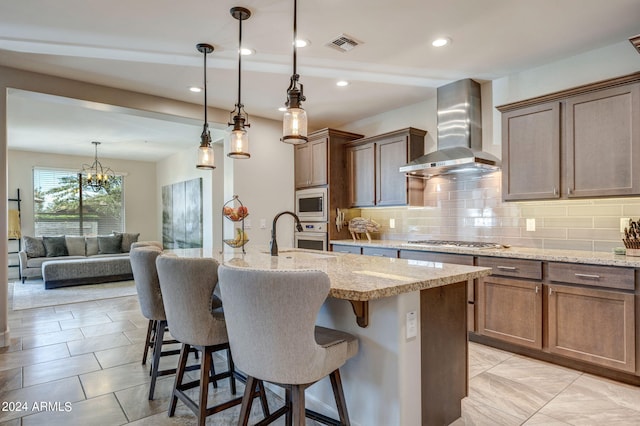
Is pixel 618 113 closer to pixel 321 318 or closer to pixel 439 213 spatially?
pixel 439 213

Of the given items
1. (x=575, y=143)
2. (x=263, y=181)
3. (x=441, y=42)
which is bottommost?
(x=263, y=181)

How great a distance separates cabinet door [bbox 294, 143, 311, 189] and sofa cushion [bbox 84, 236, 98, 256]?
15.8 feet

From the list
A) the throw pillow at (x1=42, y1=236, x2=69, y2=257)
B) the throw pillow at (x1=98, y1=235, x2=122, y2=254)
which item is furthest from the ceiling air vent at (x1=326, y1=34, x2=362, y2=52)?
the throw pillow at (x1=42, y1=236, x2=69, y2=257)

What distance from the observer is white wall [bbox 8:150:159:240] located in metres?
7.46

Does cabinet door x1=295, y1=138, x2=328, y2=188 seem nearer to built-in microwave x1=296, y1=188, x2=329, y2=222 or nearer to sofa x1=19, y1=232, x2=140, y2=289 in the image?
built-in microwave x1=296, y1=188, x2=329, y2=222

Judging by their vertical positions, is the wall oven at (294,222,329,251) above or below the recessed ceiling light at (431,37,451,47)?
below

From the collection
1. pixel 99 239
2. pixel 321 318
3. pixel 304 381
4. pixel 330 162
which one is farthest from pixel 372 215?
pixel 99 239

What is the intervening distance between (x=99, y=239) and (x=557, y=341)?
7.97 m

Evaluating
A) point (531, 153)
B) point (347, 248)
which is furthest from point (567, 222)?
point (347, 248)

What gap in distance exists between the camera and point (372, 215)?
5.16 metres

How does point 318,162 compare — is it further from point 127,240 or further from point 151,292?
point 127,240

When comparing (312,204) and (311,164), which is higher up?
(311,164)

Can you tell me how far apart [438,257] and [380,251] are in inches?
30.9

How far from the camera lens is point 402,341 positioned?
170 centimetres
